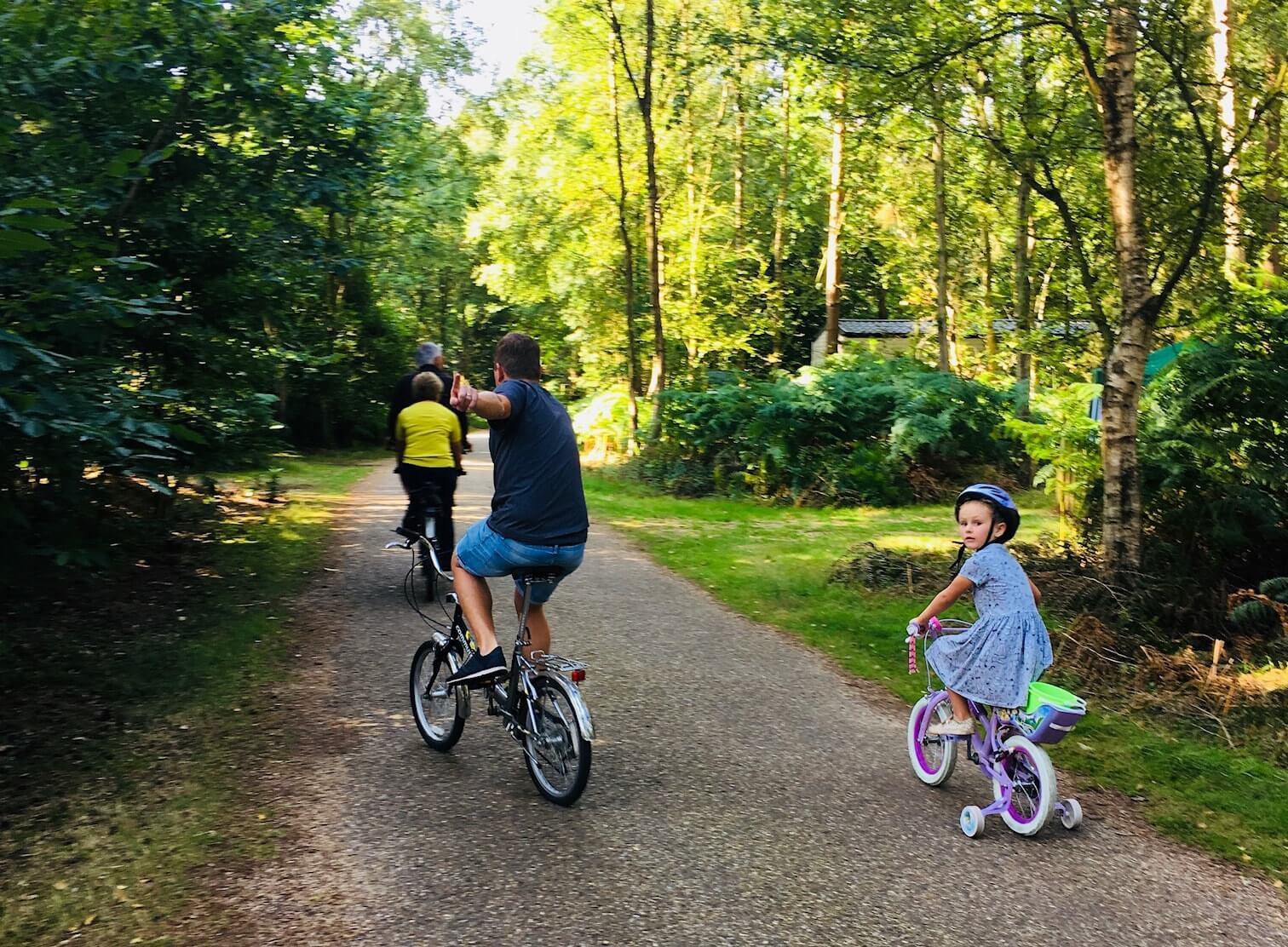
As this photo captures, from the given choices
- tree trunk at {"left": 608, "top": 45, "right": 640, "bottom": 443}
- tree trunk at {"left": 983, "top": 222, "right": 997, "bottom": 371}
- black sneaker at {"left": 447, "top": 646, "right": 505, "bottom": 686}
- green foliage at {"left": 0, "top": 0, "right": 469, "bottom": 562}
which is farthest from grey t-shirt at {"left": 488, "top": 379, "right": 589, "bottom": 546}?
tree trunk at {"left": 983, "top": 222, "right": 997, "bottom": 371}

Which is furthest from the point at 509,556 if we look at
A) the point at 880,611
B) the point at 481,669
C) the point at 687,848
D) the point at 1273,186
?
the point at 1273,186

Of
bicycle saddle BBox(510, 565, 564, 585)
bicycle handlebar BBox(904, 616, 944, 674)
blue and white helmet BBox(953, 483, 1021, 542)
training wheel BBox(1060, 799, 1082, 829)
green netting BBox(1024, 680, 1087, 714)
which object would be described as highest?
blue and white helmet BBox(953, 483, 1021, 542)

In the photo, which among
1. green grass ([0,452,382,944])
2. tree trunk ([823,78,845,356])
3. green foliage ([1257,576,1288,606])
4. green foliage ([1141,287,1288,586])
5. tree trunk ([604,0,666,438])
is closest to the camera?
green grass ([0,452,382,944])

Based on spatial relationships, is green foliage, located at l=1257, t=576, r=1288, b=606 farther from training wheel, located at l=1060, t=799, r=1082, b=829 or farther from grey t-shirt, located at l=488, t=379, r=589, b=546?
grey t-shirt, located at l=488, t=379, r=589, b=546

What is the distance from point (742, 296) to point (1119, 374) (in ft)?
71.4

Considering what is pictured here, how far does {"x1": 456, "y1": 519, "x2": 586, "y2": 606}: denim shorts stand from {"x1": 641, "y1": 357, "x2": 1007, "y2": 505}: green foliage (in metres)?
12.3

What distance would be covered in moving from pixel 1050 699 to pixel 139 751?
4737mm

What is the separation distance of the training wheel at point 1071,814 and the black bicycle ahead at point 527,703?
2.31m

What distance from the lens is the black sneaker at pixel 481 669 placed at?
5.30 meters

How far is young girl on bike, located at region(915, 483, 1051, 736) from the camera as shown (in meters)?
4.93

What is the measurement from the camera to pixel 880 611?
31.7 feet

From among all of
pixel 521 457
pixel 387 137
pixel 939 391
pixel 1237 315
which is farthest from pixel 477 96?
pixel 521 457

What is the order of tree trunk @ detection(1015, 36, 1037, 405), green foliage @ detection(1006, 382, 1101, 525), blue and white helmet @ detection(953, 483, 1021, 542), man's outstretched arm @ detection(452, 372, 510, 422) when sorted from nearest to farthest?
man's outstretched arm @ detection(452, 372, 510, 422), blue and white helmet @ detection(953, 483, 1021, 542), green foliage @ detection(1006, 382, 1101, 525), tree trunk @ detection(1015, 36, 1037, 405)

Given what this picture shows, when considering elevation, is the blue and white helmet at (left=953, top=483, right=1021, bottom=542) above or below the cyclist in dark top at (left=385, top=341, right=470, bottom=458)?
below
